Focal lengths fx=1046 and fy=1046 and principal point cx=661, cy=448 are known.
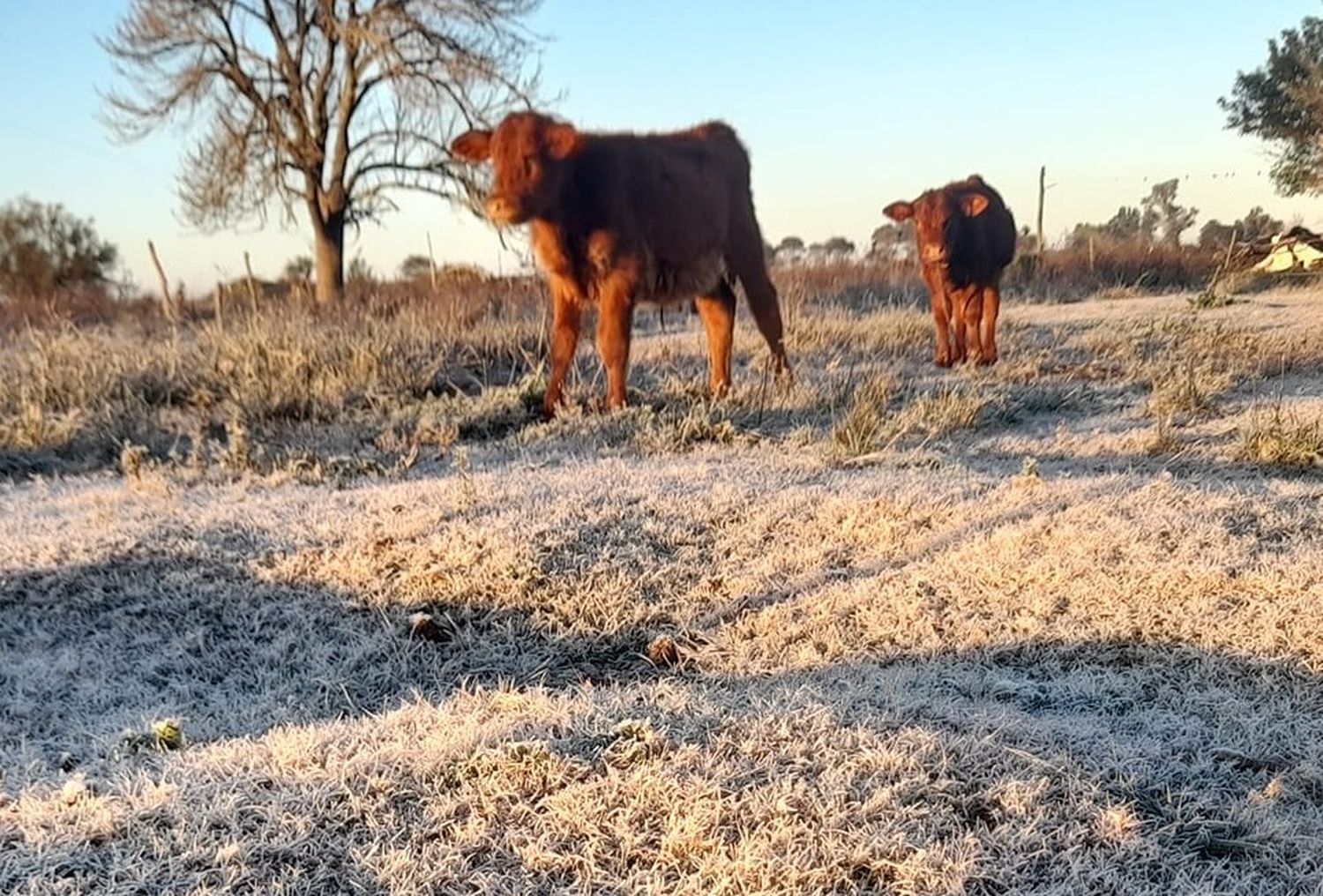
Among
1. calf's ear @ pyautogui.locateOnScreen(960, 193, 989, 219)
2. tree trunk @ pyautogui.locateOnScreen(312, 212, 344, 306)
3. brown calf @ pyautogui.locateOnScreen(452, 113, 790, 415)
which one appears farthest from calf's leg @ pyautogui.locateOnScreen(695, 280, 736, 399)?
tree trunk @ pyautogui.locateOnScreen(312, 212, 344, 306)

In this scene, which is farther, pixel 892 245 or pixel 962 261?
pixel 892 245

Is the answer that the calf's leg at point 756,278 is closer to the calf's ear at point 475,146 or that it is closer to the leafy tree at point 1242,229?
the calf's ear at point 475,146

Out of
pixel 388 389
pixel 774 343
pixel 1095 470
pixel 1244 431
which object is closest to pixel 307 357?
pixel 388 389

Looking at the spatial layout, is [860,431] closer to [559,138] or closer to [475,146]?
[559,138]

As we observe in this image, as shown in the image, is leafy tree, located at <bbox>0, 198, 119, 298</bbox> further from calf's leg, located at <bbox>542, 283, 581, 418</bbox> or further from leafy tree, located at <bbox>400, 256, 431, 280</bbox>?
calf's leg, located at <bbox>542, 283, 581, 418</bbox>

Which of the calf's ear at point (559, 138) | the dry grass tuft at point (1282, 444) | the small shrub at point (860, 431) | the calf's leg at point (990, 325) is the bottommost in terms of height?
the dry grass tuft at point (1282, 444)

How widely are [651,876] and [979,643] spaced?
1919mm

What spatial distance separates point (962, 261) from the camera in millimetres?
9133

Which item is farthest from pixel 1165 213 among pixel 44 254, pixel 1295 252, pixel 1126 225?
pixel 44 254

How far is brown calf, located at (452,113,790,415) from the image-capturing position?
6344mm

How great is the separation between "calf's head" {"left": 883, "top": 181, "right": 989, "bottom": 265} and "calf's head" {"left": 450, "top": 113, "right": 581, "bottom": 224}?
391 cm

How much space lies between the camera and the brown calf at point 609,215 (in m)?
6.34

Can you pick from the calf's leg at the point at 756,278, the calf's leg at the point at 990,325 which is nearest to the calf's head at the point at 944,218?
the calf's leg at the point at 990,325

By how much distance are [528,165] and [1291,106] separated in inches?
818
